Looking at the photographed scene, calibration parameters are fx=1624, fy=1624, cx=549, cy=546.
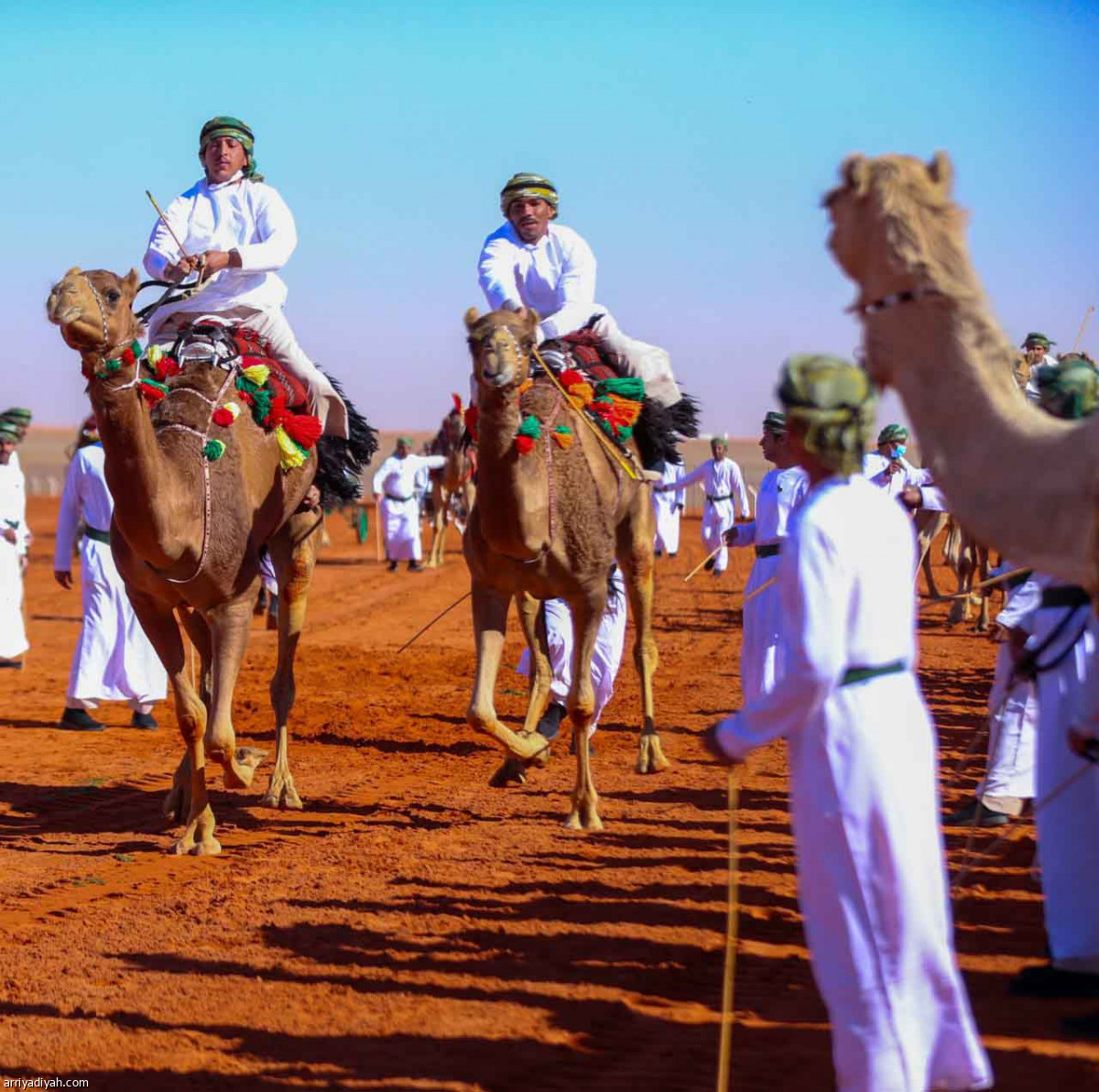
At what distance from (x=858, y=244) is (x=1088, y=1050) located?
9.17 ft

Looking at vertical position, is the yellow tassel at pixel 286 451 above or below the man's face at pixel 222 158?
below

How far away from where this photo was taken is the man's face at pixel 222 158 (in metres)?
9.91

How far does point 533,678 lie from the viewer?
11344 millimetres

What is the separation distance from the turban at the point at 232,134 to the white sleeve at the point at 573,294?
209 cm

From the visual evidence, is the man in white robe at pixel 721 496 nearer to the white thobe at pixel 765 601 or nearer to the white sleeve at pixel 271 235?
the white thobe at pixel 765 601

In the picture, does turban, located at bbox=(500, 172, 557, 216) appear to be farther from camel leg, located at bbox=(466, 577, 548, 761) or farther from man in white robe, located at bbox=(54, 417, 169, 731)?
man in white robe, located at bbox=(54, 417, 169, 731)

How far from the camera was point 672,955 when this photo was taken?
6.59 meters

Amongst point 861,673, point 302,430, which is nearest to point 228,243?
point 302,430

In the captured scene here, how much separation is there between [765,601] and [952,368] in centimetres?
583

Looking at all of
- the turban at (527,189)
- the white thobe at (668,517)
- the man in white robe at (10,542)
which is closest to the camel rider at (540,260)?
the turban at (527,189)

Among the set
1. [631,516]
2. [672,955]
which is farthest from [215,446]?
[672,955]

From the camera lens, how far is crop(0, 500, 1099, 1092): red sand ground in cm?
544

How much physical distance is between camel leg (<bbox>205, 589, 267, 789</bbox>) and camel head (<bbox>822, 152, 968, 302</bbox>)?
4.97 m

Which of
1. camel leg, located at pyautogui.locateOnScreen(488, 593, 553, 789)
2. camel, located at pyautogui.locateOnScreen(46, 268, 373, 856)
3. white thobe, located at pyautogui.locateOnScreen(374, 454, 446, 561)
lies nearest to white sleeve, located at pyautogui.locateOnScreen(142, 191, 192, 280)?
camel, located at pyautogui.locateOnScreen(46, 268, 373, 856)
